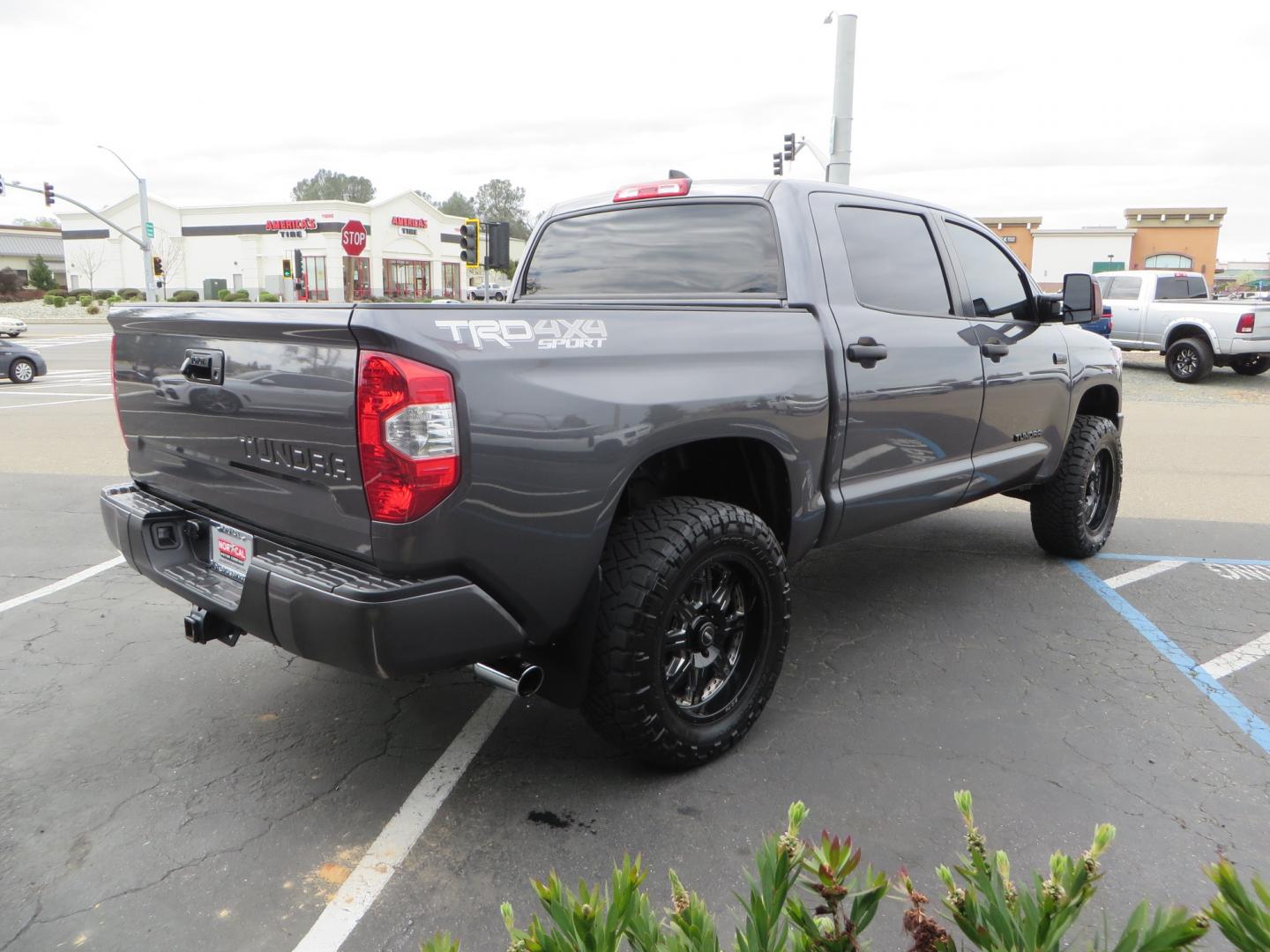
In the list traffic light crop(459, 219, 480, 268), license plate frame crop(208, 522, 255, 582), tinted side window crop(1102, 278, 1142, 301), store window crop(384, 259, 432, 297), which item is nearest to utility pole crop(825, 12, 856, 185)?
tinted side window crop(1102, 278, 1142, 301)

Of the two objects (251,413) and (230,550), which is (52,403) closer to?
(230,550)

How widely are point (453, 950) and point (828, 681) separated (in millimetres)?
3008

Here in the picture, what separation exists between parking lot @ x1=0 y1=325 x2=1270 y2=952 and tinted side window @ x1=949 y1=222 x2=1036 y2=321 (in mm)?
1472

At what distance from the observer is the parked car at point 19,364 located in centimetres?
1723

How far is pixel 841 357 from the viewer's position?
361 centimetres

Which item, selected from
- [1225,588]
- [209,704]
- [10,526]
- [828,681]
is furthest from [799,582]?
[10,526]

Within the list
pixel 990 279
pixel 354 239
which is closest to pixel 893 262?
pixel 990 279

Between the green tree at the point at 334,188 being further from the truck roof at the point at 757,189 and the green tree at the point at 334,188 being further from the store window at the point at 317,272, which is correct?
the truck roof at the point at 757,189

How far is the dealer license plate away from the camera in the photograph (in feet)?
9.71

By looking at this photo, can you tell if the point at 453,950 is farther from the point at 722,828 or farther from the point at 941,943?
the point at 722,828

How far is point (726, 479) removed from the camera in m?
3.62

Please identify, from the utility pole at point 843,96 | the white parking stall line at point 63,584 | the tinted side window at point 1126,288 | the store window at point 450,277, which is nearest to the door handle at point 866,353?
the white parking stall line at point 63,584

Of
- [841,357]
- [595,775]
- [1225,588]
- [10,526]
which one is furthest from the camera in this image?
[10,526]

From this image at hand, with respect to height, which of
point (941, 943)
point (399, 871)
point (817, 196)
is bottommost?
point (399, 871)
